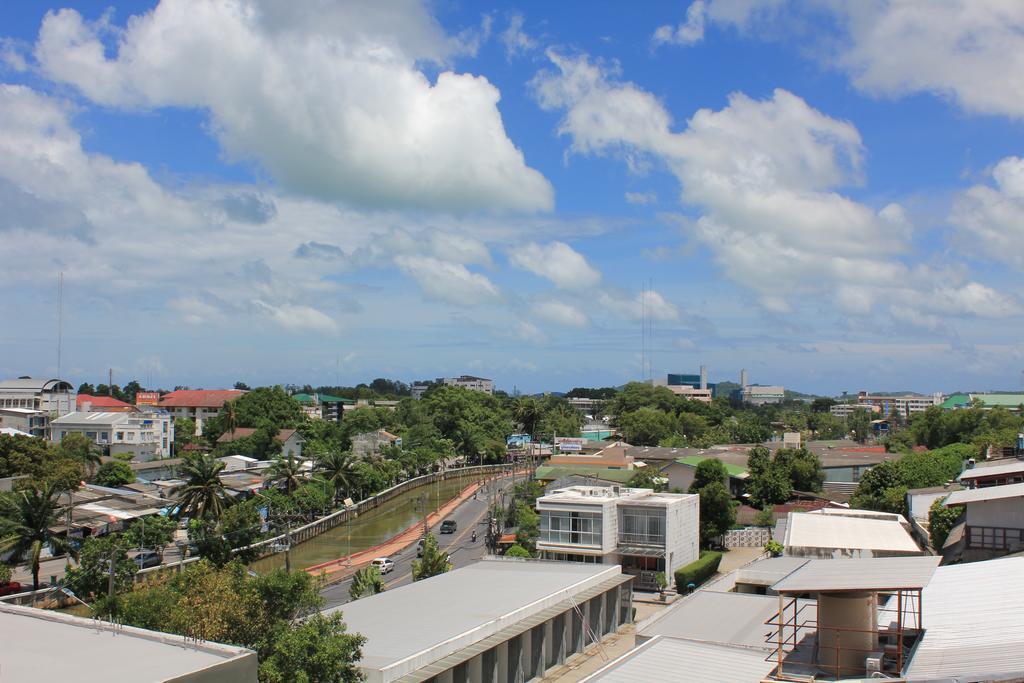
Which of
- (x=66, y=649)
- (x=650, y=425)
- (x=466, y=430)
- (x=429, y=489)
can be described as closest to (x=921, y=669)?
(x=66, y=649)

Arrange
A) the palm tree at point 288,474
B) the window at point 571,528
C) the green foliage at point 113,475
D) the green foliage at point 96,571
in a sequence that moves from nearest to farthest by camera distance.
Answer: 1. the green foliage at point 96,571
2. the window at point 571,528
3. the palm tree at point 288,474
4. the green foliage at point 113,475

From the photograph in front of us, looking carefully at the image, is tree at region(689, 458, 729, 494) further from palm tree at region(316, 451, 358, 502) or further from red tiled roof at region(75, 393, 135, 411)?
red tiled roof at region(75, 393, 135, 411)

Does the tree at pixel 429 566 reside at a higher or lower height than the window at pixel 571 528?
lower

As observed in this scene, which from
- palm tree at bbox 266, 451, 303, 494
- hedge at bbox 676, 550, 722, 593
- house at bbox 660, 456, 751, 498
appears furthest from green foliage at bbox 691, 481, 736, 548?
palm tree at bbox 266, 451, 303, 494

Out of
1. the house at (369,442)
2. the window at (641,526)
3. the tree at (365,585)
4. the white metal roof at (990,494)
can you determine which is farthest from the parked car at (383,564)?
the house at (369,442)

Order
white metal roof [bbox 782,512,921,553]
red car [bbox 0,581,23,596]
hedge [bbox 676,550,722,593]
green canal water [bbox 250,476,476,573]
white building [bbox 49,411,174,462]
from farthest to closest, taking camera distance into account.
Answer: white building [bbox 49,411,174,462], green canal water [bbox 250,476,476,573], hedge [bbox 676,550,722,593], red car [bbox 0,581,23,596], white metal roof [bbox 782,512,921,553]

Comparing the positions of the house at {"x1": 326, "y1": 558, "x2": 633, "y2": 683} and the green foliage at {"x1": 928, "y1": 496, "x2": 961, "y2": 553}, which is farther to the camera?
the green foliage at {"x1": 928, "y1": 496, "x2": 961, "y2": 553}

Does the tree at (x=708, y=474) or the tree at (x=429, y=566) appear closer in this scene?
the tree at (x=429, y=566)

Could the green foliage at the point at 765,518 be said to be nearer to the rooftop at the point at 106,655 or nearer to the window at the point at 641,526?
the window at the point at 641,526
